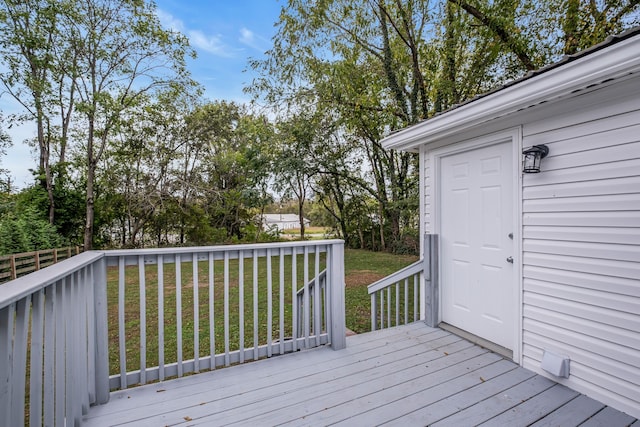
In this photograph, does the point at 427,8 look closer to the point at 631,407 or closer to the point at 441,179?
the point at 441,179

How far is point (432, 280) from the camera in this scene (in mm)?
3354

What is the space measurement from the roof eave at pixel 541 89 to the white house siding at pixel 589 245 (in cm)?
22

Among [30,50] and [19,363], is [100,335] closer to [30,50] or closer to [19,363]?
[19,363]

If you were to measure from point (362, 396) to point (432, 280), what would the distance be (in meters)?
1.67

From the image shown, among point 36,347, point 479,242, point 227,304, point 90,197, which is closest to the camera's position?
point 36,347

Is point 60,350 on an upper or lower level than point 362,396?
upper

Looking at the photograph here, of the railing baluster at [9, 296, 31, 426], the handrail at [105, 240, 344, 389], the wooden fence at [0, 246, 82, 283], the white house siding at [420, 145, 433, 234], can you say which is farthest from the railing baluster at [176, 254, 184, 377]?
the wooden fence at [0, 246, 82, 283]

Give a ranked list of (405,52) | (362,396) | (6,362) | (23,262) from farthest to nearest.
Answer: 1. (405,52)
2. (23,262)
3. (362,396)
4. (6,362)

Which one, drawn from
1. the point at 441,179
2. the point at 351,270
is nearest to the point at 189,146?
the point at 351,270

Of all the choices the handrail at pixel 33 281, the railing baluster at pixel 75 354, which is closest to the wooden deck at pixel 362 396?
the railing baluster at pixel 75 354

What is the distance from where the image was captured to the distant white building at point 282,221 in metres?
12.9

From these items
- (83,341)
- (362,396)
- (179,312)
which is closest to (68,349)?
(83,341)

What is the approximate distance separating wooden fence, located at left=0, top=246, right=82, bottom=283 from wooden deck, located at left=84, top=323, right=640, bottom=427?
278 inches

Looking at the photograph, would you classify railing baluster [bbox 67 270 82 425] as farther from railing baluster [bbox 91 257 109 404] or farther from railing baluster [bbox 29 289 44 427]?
railing baluster [bbox 29 289 44 427]
